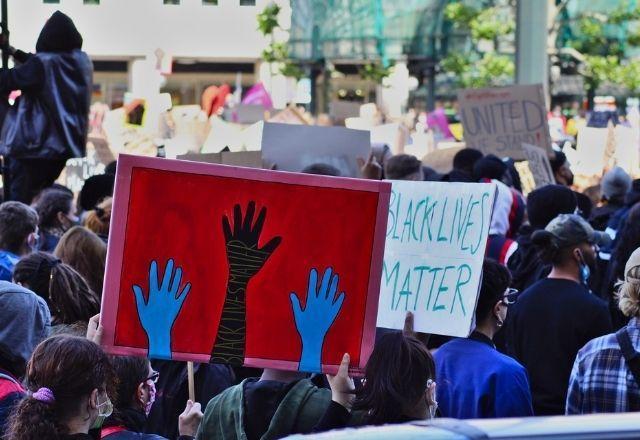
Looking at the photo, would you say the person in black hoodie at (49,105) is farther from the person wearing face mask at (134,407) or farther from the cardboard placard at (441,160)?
the cardboard placard at (441,160)

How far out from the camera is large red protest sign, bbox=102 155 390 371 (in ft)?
13.9

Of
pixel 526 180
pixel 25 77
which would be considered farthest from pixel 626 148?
pixel 25 77

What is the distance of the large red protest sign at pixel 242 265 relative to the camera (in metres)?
4.25

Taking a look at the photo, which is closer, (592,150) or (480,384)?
(480,384)

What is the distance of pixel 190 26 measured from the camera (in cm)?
6600

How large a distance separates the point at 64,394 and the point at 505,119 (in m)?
9.68

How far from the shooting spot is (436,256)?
5191mm

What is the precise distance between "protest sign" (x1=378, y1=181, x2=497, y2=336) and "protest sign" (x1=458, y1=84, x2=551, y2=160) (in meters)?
7.39

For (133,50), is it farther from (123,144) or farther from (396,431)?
(396,431)

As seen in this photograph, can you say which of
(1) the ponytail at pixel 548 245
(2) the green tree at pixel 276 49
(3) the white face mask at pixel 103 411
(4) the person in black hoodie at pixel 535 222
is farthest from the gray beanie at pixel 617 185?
(2) the green tree at pixel 276 49

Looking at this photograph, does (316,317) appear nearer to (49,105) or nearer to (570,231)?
(570,231)

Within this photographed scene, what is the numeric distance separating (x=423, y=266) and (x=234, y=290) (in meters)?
1.09

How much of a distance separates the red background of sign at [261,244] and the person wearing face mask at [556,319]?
1870 millimetres

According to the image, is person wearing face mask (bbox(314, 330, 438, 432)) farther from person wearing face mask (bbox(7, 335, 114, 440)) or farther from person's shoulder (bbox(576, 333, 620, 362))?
person's shoulder (bbox(576, 333, 620, 362))
